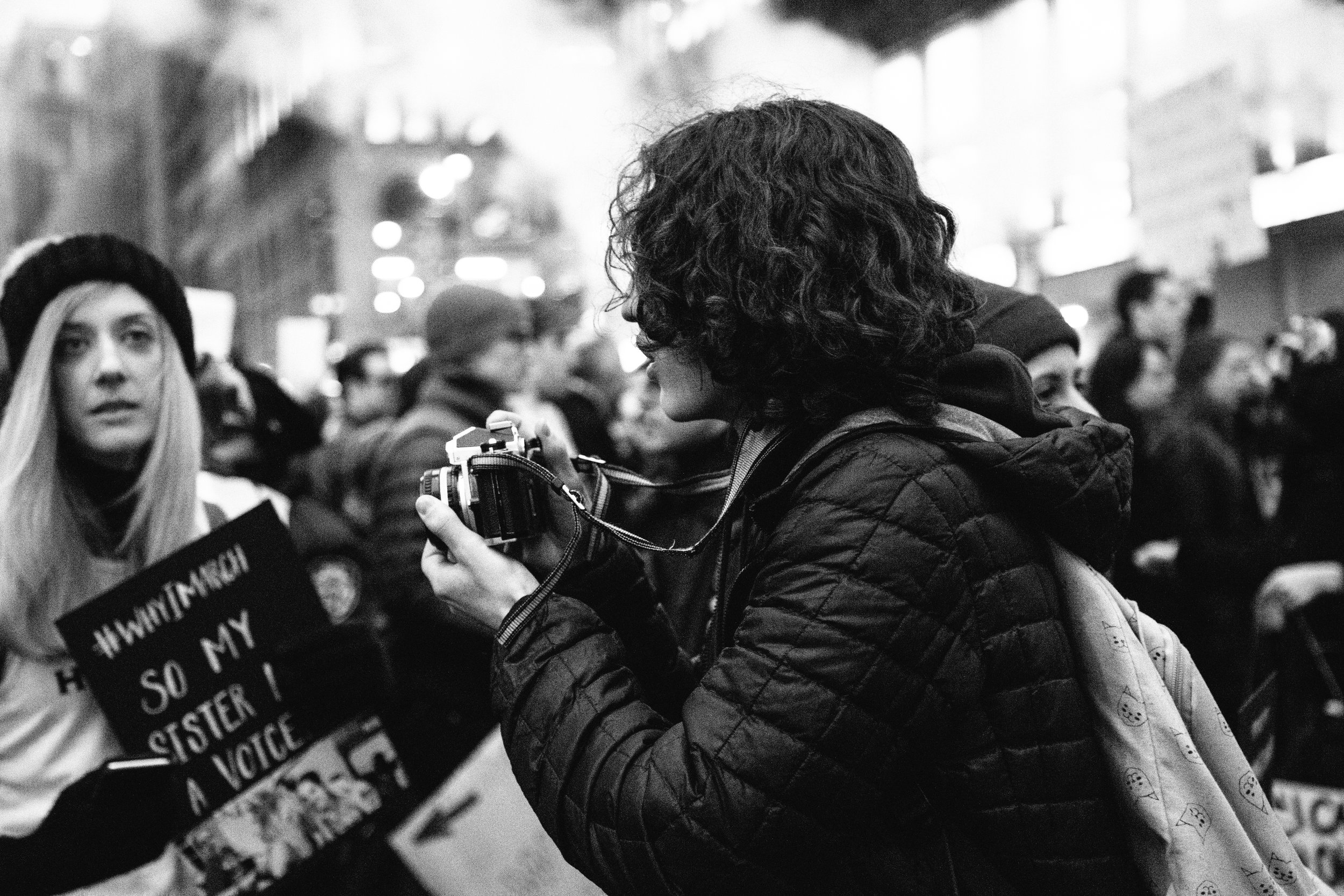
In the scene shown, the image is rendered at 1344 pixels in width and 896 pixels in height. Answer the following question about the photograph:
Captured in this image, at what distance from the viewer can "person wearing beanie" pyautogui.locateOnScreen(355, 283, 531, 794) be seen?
12.4 feet

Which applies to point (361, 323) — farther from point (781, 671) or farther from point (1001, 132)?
point (781, 671)

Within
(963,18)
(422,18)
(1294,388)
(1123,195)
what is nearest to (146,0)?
(422,18)

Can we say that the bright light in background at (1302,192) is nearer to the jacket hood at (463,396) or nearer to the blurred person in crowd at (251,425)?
the jacket hood at (463,396)

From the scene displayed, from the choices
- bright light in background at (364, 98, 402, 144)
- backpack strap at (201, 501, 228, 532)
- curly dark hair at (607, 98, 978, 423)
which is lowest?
backpack strap at (201, 501, 228, 532)

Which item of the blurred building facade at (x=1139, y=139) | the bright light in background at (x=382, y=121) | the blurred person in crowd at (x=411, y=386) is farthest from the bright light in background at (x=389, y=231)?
the blurred person in crowd at (x=411, y=386)

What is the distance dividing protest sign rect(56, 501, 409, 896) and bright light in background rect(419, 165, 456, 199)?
43.0 metres

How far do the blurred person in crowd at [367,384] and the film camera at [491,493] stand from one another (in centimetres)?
628

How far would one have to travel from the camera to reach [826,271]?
56.9 inches

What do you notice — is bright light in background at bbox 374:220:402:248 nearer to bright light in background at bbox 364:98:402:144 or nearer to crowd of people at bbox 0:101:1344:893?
bright light in background at bbox 364:98:402:144

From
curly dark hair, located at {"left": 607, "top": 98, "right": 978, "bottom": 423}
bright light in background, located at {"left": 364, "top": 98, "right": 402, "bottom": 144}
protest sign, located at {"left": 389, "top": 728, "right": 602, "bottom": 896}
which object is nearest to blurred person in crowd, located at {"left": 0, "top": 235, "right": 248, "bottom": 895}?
protest sign, located at {"left": 389, "top": 728, "right": 602, "bottom": 896}

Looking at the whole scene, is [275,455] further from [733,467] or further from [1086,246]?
[1086,246]

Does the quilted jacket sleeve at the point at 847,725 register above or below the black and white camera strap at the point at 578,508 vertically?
below

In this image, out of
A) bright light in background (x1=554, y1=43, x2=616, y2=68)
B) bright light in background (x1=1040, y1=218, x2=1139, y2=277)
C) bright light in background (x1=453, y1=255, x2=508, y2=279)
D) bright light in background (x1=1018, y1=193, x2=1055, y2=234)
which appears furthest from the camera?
bright light in background (x1=453, y1=255, x2=508, y2=279)

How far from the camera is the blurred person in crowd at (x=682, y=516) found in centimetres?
298
